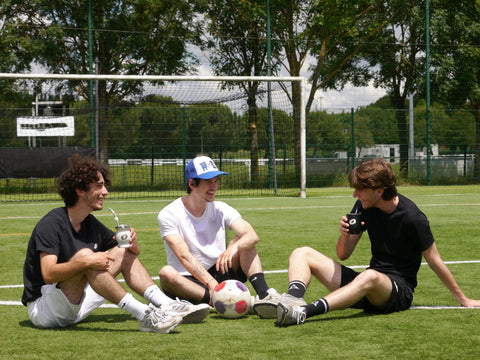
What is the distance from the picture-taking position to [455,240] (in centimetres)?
913

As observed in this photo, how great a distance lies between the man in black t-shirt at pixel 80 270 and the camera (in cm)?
439

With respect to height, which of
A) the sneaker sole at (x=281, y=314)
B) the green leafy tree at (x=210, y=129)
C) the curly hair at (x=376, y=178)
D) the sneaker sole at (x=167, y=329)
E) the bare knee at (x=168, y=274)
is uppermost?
the green leafy tree at (x=210, y=129)

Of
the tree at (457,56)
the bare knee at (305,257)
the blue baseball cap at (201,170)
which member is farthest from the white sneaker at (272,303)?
the tree at (457,56)

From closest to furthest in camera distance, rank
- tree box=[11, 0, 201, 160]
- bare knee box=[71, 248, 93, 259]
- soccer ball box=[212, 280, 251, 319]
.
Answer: bare knee box=[71, 248, 93, 259] < soccer ball box=[212, 280, 251, 319] < tree box=[11, 0, 201, 160]

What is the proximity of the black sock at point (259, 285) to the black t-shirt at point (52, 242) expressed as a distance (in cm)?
135

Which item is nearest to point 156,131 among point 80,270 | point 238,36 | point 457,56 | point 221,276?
point 238,36

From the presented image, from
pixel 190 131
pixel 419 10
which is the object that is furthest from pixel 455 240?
pixel 419 10

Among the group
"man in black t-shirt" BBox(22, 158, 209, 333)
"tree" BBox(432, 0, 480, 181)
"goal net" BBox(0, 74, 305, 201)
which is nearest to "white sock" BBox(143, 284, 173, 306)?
"man in black t-shirt" BBox(22, 158, 209, 333)

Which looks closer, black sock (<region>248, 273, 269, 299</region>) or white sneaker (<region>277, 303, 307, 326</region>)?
white sneaker (<region>277, 303, 307, 326</region>)

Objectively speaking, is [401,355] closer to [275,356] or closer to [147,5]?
[275,356]

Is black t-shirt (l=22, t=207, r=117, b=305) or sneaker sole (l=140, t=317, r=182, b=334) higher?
black t-shirt (l=22, t=207, r=117, b=305)

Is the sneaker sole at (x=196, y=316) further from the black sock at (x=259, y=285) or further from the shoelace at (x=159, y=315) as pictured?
the black sock at (x=259, y=285)

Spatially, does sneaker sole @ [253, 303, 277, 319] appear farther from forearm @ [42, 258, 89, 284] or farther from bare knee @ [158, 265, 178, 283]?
forearm @ [42, 258, 89, 284]

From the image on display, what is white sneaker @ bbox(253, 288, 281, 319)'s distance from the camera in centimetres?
479
